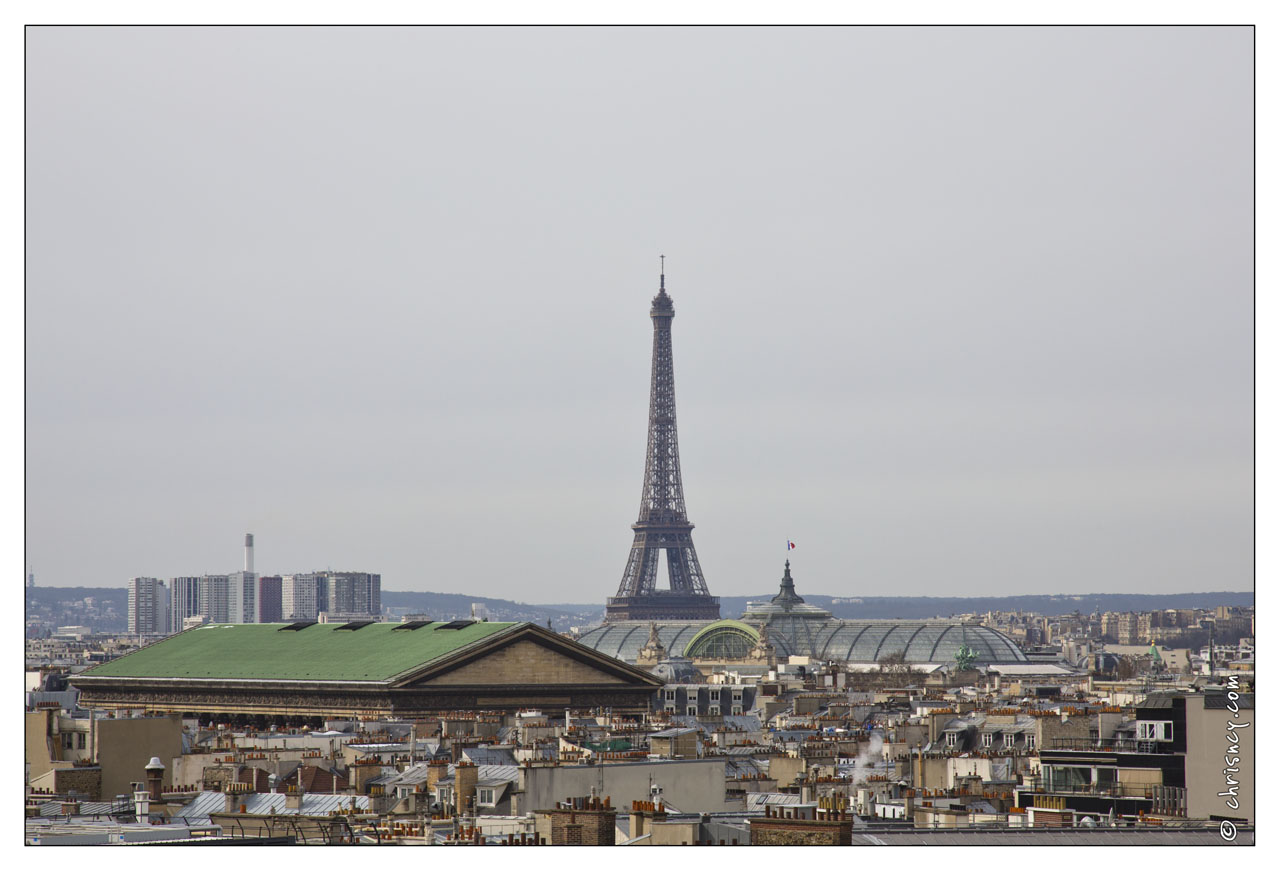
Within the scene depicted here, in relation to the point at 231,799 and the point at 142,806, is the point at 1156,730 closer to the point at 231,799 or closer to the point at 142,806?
the point at 231,799

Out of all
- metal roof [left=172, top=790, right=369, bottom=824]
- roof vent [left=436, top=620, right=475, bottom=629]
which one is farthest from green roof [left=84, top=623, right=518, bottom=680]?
metal roof [left=172, top=790, right=369, bottom=824]

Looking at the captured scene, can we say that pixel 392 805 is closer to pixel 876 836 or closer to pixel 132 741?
pixel 132 741

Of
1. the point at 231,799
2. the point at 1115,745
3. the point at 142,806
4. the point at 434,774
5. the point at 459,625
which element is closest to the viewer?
the point at 142,806

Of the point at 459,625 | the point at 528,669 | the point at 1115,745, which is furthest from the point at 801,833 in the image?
the point at 459,625

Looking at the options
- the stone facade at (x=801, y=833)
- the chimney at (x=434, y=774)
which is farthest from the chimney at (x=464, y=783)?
the stone facade at (x=801, y=833)

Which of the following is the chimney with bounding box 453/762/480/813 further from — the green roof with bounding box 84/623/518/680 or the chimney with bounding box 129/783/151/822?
the green roof with bounding box 84/623/518/680
